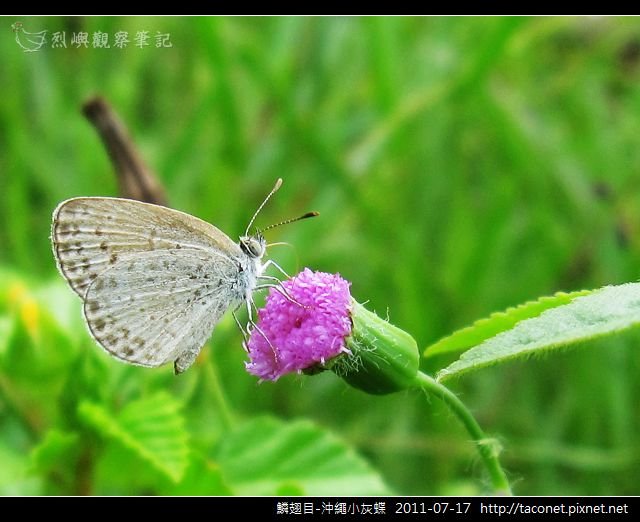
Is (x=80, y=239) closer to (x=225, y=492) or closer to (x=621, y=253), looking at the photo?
(x=225, y=492)

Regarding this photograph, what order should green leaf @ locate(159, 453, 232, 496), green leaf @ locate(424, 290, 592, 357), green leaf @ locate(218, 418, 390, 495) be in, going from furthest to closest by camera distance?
green leaf @ locate(218, 418, 390, 495), green leaf @ locate(159, 453, 232, 496), green leaf @ locate(424, 290, 592, 357)

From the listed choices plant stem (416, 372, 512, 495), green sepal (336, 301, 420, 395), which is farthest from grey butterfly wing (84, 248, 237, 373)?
plant stem (416, 372, 512, 495)

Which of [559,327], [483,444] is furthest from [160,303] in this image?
[559,327]

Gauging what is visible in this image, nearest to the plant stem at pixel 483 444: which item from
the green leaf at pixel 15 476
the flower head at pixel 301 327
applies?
the flower head at pixel 301 327

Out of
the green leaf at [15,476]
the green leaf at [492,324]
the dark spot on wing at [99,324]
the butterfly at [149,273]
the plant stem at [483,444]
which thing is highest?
the butterfly at [149,273]

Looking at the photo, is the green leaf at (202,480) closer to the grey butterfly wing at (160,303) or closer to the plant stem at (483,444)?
the grey butterfly wing at (160,303)
